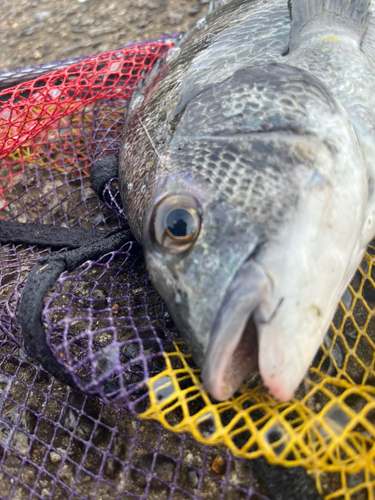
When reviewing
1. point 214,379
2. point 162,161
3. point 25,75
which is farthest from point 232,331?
point 25,75

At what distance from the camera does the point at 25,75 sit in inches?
127

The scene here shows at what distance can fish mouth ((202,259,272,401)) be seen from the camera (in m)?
1.30

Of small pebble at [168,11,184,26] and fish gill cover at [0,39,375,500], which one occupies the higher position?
small pebble at [168,11,184,26]

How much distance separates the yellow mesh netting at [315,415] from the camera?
1.37 metres

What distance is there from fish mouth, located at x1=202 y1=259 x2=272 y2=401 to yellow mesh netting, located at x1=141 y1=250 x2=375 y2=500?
18 cm

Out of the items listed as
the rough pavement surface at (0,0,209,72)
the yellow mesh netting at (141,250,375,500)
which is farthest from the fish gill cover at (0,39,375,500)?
the rough pavement surface at (0,0,209,72)

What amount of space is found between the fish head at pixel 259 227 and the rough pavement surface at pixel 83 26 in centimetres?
275

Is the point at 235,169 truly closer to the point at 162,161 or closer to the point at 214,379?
the point at 162,161

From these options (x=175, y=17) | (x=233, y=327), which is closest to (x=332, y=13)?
(x=233, y=327)

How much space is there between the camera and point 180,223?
1.50 m

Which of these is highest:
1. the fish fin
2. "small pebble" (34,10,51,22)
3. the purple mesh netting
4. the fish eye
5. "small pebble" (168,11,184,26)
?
the fish fin

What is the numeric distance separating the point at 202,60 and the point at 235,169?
0.95 metres

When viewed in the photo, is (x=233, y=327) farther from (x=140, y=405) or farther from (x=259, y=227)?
(x=140, y=405)

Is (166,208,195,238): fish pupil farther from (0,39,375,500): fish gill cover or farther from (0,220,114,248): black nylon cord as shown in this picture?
(0,220,114,248): black nylon cord
